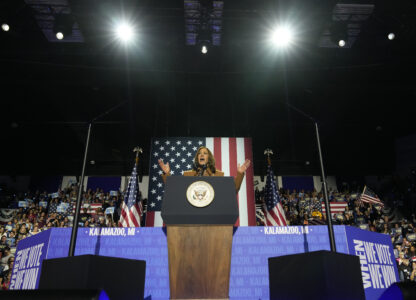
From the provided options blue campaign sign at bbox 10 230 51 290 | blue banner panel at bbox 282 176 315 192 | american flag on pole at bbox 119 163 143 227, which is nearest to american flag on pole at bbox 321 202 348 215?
blue banner panel at bbox 282 176 315 192

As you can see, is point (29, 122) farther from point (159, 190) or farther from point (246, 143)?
point (246, 143)

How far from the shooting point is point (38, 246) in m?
3.99

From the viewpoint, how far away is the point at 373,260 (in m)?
3.79

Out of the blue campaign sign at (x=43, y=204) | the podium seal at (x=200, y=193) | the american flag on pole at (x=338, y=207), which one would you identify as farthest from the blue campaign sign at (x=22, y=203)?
the podium seal at (x=200, y=193)

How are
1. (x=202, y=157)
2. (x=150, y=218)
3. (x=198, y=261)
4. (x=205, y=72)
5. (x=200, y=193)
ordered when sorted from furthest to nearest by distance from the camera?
(x=205, y=72)
(x=150, y=218)
(x=202, y=157)
(x=200, y=193)
(x=198, y=261)

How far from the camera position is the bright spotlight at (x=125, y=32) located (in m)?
7.90

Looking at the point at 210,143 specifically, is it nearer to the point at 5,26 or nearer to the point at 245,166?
the point at 245,166

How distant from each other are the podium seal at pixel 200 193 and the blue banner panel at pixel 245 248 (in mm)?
1281

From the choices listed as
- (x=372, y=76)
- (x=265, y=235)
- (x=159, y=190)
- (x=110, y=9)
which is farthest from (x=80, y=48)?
(x=372, y=76)

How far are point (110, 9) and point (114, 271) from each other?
23.5 feet

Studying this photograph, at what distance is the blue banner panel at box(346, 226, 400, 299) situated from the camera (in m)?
3.56

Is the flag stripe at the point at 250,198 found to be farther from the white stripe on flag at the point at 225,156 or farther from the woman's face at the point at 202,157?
the woman's face at the point at 202,157

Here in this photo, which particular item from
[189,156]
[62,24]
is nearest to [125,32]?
[62,24]

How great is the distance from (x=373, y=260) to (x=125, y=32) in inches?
301
